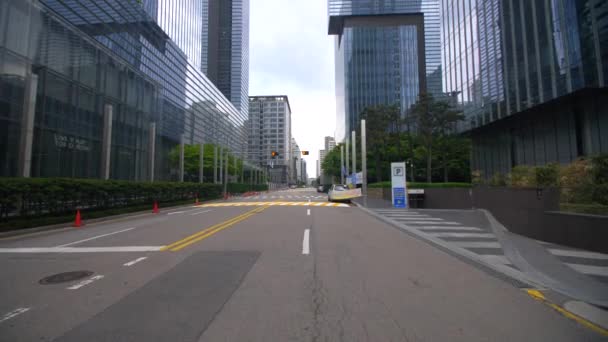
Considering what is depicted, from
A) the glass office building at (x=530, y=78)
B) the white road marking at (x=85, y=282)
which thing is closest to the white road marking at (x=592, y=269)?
the white road marking at (x=85, y=282)

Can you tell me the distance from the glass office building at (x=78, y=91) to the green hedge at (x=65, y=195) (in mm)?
4338

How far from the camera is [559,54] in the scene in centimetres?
1936

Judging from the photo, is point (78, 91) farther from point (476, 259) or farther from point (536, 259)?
point (536, 259)

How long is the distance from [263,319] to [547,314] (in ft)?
12.2

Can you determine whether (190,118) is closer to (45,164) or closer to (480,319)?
(45,164)

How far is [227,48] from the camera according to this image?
107375 mm

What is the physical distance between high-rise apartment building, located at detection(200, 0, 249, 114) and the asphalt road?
96239 mm

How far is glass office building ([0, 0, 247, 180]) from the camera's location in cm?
1758

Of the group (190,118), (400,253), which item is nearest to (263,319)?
(400,253)

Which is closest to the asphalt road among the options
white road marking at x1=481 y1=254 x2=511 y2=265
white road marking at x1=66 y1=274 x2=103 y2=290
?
white road marking at x1=66 y1=274 x2=103 y2=290

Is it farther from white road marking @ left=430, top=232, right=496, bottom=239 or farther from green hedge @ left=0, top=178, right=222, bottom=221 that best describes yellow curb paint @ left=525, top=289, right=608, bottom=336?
green hedge @ left=0, top=178, right=222, bottom=221

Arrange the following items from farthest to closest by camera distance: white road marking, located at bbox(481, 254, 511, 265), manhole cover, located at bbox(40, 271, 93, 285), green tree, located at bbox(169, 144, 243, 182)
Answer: green tree, located at bbox(169, 144, 243, 182), white road marking, located at bbox(481, 254, 511, 265), manhole cover, located at bbox(40, 271, 93, 285)

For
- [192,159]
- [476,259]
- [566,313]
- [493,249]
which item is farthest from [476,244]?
[192,159]

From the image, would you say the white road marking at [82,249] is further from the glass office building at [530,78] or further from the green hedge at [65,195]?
the glass office building at [530,78]
